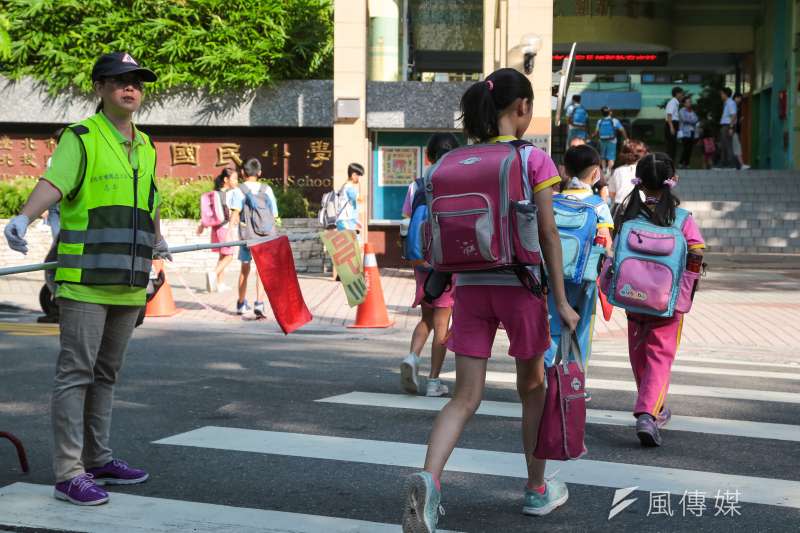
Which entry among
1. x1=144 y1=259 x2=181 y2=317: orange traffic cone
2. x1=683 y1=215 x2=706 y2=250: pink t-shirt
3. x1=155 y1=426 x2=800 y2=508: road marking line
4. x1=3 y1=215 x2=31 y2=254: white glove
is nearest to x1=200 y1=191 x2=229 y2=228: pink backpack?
x1=144 y1=259 x2=181 y2=317: orange traffic cone

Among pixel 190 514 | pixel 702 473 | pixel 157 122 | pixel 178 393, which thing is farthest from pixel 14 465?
pixel 157 122

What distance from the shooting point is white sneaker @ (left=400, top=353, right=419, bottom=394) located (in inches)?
305

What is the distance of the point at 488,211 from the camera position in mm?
4336

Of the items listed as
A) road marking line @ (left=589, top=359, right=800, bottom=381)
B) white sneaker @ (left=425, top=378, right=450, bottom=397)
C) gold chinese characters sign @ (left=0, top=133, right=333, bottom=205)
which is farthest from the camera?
gold chinese characters sign @ (left=0, top=133, right=333, bottom=205)

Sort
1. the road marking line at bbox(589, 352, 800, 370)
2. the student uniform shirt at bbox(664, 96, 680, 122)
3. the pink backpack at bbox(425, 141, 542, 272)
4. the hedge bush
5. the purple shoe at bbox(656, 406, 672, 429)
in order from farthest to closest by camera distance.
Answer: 1. the student uniform shirt at bbox(664, 96, 680, 122)
2. the hedge bush
3. the road marking line at bbox(589, 352, 800, 370)
4. the purple shoe at bbox(656, 406, 672, 429)
5. the pink backpack at bbox(425, 141, 542, 272)

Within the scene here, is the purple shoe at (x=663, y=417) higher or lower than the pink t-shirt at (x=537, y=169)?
lower

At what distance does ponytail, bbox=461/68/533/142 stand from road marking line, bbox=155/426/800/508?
1.84m

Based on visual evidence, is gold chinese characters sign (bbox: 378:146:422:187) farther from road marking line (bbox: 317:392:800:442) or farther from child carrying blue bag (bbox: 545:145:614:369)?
child carrying blue bag (bbox: 545:145:614:369)

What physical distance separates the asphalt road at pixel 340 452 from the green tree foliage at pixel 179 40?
42.1 ft

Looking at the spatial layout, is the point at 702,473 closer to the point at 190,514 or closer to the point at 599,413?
the point at 599,413

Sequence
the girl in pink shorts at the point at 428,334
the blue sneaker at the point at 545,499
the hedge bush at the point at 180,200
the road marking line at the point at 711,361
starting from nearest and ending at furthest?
the blue sneaker at the point at 545,499 → the girl in pink shorts at the point at 428,334 → the road marking line at the point at 711,361 → the hedge bush at the point at 180,200

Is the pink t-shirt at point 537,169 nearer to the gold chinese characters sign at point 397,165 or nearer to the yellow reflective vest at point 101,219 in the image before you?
the yellow reflective vest at point 101,219

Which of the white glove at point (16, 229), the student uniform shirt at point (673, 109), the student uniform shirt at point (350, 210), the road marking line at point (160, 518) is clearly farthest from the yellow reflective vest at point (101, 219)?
the student uniform shirt at point (673, 109)

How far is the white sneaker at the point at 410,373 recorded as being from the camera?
774 cm
